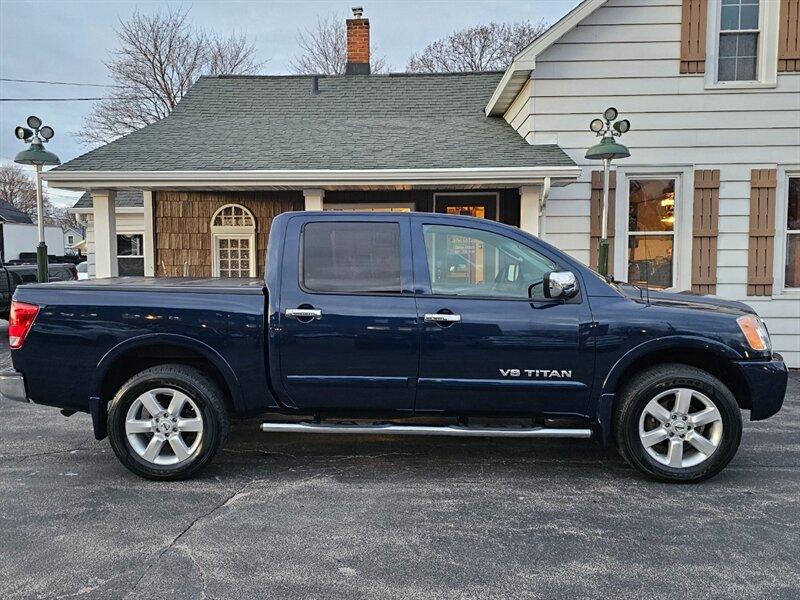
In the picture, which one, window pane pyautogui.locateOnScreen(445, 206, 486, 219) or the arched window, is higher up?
window pane pyautogui.locateOnScreen(445, 206, 486, 219)

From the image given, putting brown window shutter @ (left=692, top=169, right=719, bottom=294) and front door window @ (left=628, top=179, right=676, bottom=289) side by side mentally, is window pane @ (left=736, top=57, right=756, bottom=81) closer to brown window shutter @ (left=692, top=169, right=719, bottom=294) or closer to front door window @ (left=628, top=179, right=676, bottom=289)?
brown window shutter @ (left=692, top=169, right=719, bottom=294)

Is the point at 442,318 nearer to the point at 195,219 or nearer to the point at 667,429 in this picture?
the point at 667,429

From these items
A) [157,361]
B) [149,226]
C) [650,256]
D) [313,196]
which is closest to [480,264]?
[157,361]

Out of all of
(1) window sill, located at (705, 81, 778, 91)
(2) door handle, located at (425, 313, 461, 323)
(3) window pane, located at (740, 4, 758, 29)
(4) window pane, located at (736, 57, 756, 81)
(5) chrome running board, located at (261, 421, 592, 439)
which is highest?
(3) window pane, located at (740, 4, 758, 29)

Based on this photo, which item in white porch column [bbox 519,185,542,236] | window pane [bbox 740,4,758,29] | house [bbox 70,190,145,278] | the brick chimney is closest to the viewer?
white porch column [bbox 519,185,542,236]

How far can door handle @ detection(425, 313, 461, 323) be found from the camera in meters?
3.91

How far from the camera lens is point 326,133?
9.52 metres

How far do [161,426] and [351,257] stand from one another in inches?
69.0

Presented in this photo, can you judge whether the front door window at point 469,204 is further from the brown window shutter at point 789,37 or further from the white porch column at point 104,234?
the white porch column at point 104,234

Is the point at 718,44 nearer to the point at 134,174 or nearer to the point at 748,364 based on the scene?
the point at 748,364

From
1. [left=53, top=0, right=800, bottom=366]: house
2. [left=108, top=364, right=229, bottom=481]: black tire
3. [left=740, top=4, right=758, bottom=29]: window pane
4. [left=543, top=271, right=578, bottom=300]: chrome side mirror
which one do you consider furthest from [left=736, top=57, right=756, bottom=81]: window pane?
[left=108, top=364, right=229, bottom=481]: black tire

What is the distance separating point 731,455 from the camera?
155 inches

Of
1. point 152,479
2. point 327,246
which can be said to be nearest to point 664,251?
point 327,246

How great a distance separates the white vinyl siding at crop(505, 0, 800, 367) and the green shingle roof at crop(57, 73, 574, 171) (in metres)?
0.87
